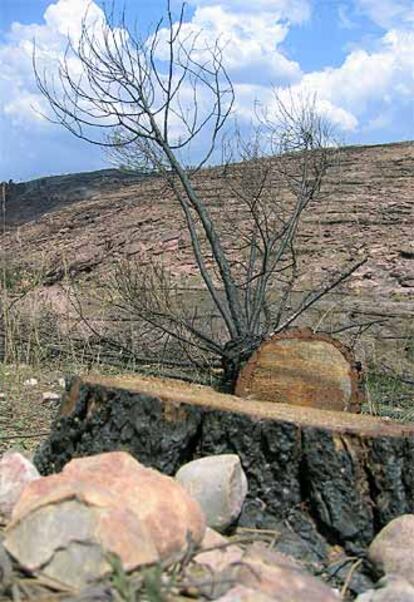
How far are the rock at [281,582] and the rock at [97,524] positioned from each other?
0.19 metres

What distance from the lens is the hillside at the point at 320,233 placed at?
804 cm

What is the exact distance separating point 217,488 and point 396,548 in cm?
66

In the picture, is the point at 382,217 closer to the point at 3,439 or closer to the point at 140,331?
the point at 140,331

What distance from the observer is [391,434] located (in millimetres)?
3695

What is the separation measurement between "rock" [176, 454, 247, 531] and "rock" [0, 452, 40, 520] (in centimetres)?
52

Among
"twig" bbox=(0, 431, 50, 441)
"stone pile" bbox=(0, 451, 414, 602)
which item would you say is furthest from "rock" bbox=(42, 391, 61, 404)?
"stone pile" bbox=(0, 451, 414, 602)

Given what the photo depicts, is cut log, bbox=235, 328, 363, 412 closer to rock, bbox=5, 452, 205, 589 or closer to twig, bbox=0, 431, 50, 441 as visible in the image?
twig, bbox=0, 431, 50, 441

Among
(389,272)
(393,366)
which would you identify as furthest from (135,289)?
(389,272)

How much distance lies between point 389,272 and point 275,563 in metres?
6.41

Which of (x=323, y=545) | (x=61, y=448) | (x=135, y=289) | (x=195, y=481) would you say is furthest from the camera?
(x=135, y=289)

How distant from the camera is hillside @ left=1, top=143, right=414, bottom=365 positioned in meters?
8.04

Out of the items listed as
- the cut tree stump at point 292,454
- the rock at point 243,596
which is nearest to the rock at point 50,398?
the cut tree stump at point 292,454

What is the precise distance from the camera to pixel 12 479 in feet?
10.7

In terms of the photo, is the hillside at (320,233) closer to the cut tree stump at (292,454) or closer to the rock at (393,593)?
the cut tree stump at (292,454)
